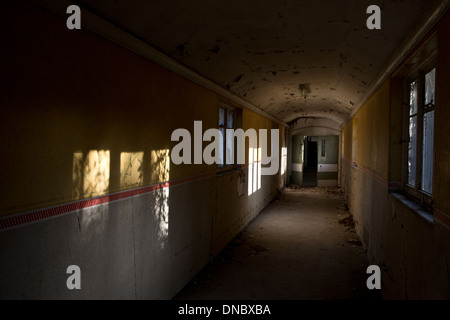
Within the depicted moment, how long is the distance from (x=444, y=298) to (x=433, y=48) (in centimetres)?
189

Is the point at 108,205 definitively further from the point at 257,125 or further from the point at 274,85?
the point at 257,125

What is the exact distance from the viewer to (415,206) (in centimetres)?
300

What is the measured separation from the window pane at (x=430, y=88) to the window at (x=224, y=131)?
11.3 feet

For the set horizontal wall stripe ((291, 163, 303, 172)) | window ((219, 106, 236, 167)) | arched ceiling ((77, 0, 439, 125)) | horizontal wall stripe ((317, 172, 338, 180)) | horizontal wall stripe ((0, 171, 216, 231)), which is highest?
arched ceiling ((77, 0, 439, 125))

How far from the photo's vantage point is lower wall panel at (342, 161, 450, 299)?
212 cm

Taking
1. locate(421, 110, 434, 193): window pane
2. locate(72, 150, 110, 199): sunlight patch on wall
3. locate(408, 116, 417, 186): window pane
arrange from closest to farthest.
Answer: locate(72, 150, 110, 199): sunlight patch on wall
locate(421, 110, 434, 193): window pane
locate(408, 116, 417, 186): window pane

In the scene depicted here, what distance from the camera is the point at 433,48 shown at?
8.67 ft

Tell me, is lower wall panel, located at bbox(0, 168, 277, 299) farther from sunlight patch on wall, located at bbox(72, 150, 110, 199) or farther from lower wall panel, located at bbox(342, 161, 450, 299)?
lower wall panel, located at bbox(342, 161, 450, 299)

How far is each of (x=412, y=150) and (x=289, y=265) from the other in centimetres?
261

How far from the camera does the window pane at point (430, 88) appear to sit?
2.88 m

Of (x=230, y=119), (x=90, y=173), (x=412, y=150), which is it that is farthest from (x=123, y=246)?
(x=230, y=119)

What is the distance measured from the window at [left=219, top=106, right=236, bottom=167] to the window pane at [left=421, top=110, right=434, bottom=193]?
134 inches

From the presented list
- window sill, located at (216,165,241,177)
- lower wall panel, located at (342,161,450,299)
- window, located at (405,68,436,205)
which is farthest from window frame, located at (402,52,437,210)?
window sill, located at (216,165,241,177)

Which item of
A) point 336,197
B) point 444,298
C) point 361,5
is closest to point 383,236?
point 444,298
